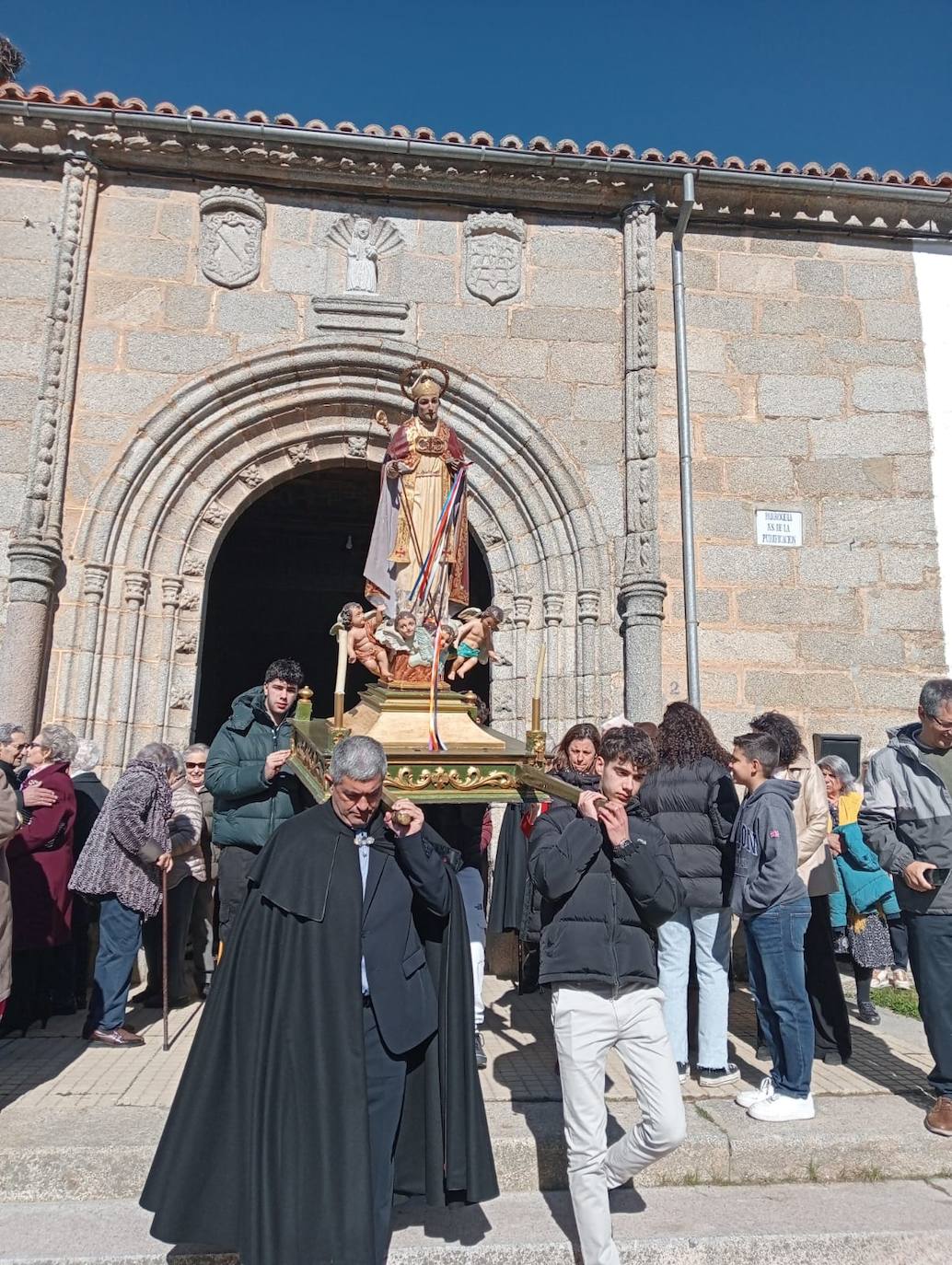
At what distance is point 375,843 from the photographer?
8.85 feet

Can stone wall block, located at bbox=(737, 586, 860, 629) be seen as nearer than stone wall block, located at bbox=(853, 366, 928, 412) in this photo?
Yes

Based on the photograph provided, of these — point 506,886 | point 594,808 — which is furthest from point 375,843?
point 506,886

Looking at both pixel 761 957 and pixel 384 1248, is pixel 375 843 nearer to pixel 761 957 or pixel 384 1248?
pixel 384 1248

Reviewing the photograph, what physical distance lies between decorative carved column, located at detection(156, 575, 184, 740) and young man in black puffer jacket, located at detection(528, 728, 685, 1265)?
465cm

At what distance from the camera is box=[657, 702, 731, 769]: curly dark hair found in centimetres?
429

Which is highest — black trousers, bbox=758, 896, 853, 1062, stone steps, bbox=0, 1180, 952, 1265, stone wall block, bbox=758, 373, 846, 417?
stone wall block, bbox=758, 373, 846, 417

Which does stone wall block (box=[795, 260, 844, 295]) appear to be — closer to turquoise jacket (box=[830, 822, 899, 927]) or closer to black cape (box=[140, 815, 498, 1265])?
turquoise jacket (box=[830, 822, 899, 927])

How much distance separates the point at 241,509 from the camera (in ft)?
24.3

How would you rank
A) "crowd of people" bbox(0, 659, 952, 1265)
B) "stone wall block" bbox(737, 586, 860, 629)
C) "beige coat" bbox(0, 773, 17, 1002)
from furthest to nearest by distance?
"stone wall block" bbox(737, 586, 860, 629)
"beige coat" bbox(0, 773, 17, 1002)
"crowd of people" bbox(0, 659, 952, 1265)

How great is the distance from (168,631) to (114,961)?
3068 mm

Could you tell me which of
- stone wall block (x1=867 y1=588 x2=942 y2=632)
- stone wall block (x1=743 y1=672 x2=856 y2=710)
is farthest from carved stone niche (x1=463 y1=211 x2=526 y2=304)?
stone wall block (x1=867 y1=588 x2=942 y2=632)

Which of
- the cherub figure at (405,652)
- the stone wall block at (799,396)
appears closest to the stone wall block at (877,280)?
the stone wall block at (799,396)

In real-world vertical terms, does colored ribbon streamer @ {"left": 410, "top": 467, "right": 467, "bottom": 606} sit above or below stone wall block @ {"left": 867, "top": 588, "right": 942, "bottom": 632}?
below

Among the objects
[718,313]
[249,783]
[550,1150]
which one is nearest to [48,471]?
[249,783]
